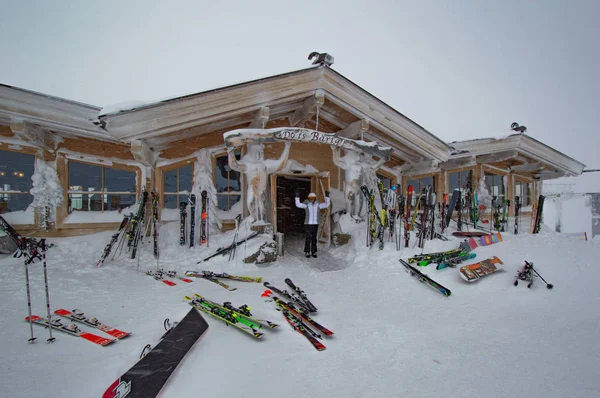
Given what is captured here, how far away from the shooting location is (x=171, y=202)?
26.5 feet

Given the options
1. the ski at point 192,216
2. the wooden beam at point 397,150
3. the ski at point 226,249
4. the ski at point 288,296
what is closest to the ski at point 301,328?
the ski at point 288,296

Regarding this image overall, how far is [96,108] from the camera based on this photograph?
599 centimetres

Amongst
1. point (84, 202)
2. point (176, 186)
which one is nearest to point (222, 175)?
point (176, 186)

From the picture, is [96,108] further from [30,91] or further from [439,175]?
[439,175]

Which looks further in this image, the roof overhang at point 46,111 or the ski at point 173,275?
the roof overhang at point 46,111

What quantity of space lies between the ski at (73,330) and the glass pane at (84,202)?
15.2 feet

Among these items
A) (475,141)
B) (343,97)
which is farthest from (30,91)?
(475,141)

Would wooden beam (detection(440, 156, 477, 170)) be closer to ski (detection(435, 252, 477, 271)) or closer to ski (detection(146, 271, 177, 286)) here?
ski (detection(435, 252, 477, 271))

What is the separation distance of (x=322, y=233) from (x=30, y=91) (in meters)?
7.76

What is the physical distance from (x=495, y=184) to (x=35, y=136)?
50.6 feet

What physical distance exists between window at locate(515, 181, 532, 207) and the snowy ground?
893cm

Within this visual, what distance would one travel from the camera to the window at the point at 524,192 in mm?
13593

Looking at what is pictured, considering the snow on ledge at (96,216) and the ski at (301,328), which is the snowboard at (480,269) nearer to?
the ski at (301,328)

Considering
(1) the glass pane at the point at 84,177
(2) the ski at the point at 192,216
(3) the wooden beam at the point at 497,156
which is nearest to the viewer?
(1) the glass pane at the point at 84,177
